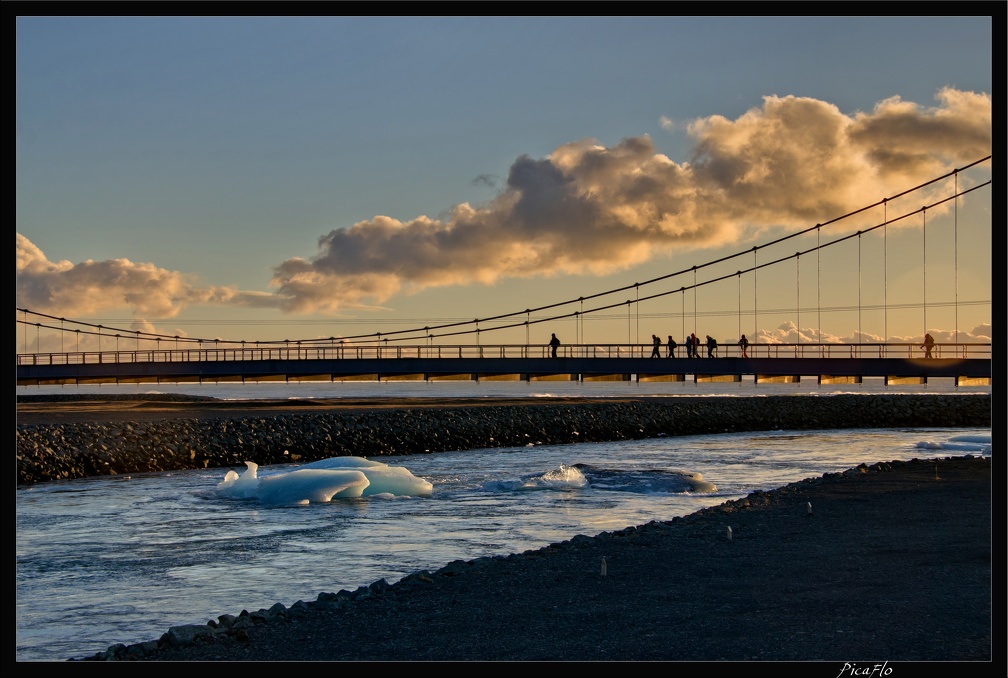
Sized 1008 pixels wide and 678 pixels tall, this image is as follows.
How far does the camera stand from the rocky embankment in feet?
99.8

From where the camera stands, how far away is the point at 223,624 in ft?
31.9

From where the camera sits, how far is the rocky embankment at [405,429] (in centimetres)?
3042

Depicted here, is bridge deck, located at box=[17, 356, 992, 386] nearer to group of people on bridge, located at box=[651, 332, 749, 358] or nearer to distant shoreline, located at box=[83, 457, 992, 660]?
group of people on bridge, located at box=[651, 332, 749, 358]

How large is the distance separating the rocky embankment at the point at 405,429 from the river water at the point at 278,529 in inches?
78.0

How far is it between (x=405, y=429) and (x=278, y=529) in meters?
21.6

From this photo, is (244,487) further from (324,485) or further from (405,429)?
(405,429)

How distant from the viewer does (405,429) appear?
3956 centimetres

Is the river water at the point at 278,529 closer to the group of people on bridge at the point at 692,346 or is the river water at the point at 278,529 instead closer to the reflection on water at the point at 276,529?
the reflection on water at the point at 276,529

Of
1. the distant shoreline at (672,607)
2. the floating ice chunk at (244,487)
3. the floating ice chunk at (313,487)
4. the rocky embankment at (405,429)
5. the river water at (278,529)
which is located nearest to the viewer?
the distant shoreline at (672,607)

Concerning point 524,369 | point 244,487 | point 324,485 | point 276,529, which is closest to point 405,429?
point 244,487

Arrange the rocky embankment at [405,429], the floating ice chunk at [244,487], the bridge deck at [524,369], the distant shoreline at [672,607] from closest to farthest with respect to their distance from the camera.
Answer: the distant shoreline at [672,607] < the floating ice chunk at [244,487] < the rocky embankment at [405,429] < the bridge deck at [524,369]

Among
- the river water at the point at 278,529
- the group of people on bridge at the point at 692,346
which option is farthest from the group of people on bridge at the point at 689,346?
the river water at the point at 278,529

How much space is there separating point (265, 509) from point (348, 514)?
211 centimetres
